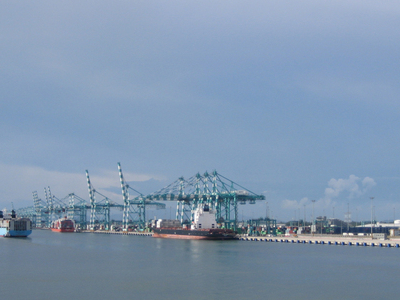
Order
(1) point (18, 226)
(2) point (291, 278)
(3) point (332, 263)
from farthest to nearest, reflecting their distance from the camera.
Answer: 1. (1) point (18, 226)
2. (3) point (332, 263)
3. (2) point (291, 278)

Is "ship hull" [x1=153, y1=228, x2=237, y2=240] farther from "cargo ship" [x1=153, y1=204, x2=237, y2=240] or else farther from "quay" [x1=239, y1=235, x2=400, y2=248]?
"quay" [x1=239, y1=235, x2=400, y2=248]

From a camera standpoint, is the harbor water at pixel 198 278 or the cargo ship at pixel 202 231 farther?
the cargo ship at pixel 202 231

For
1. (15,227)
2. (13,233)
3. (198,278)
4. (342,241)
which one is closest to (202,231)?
(342,241)

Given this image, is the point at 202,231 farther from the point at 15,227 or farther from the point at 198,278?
the point at 198,278

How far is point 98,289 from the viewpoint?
32094mm

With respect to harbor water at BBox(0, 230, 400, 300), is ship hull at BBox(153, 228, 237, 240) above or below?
below

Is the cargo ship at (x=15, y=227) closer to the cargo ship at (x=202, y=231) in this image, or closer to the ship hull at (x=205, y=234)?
the cargo ship at (x=202, y=231)

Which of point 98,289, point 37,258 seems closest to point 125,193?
point 37,258

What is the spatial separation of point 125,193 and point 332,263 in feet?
388

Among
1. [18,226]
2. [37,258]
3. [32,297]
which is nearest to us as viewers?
[32,297]

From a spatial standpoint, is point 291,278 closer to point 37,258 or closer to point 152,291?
point 152,291

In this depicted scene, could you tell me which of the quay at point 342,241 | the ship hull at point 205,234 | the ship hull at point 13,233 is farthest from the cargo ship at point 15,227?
the quay at point 342,241

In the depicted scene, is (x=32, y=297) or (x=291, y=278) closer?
(x=32, y=297)

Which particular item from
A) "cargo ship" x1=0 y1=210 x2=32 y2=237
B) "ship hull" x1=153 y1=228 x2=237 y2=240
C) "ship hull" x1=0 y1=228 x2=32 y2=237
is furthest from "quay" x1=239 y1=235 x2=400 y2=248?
"ship hull" x1=0 y1=228 x2=32 y2=237
